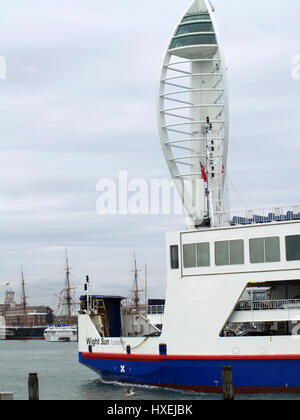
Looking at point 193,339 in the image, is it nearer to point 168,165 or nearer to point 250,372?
point 250,372

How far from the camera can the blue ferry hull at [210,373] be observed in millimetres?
24562

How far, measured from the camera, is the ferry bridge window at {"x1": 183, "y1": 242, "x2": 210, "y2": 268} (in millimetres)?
26766

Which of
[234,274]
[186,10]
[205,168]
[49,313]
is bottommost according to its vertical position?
[49,313]

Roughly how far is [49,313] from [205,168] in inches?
5458

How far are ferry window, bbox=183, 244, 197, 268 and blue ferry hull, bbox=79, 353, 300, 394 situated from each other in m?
3.47

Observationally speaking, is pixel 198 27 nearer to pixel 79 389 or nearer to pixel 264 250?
pixel 264 250

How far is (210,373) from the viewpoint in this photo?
25.9 m

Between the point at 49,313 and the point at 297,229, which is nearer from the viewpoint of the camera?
the point at 297,229

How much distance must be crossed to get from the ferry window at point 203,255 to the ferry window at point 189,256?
168 mm

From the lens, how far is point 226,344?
84.3 feet

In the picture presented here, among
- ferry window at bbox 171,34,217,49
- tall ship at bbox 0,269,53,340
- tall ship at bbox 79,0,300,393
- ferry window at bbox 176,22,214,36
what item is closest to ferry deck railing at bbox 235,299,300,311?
tall ship at bbox 79,0,300,393

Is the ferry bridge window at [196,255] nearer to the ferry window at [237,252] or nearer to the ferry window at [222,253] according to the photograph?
the ferry window at [222,253]
